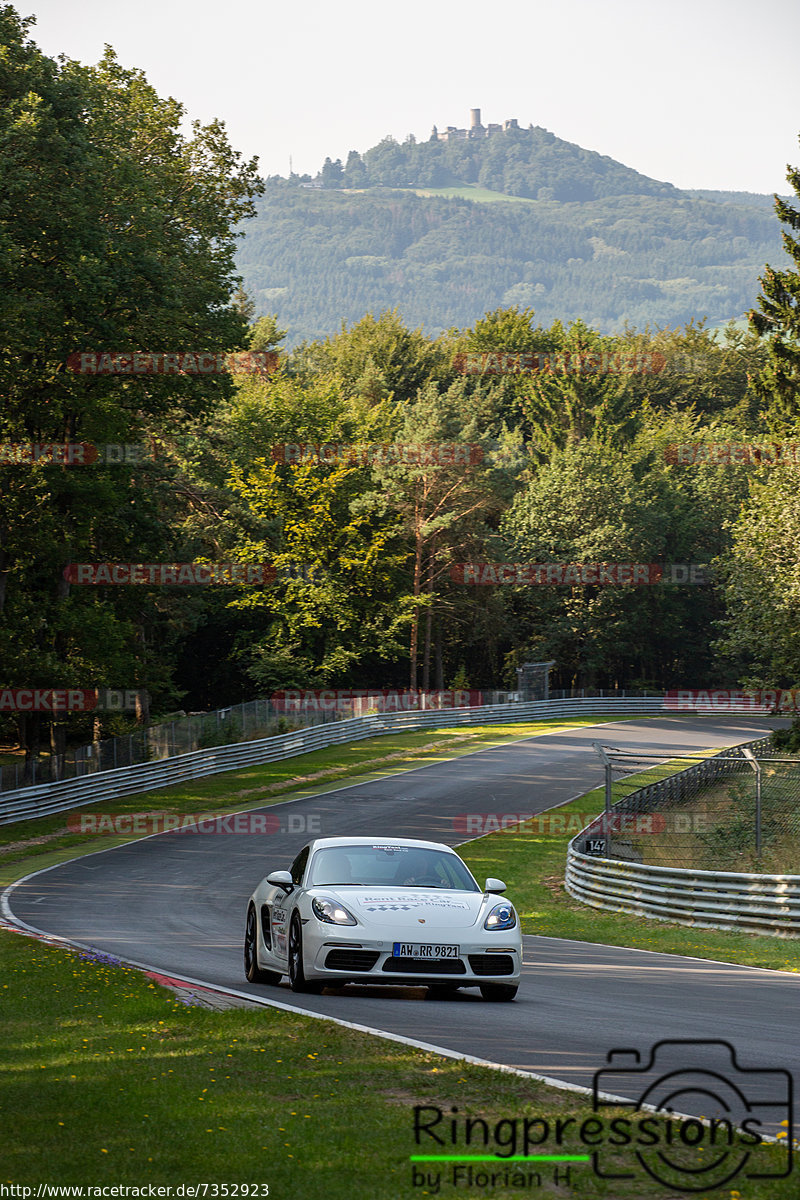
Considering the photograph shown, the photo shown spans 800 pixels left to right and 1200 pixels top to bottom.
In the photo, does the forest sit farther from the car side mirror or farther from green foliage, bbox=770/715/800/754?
the car side mirror

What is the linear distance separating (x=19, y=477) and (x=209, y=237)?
1030 centimetres

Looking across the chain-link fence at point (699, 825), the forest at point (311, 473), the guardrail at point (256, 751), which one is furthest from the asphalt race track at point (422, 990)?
the forest at point (311, 473)

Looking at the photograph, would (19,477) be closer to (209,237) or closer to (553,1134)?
(209,237)

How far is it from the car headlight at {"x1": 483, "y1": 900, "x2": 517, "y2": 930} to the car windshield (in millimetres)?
495

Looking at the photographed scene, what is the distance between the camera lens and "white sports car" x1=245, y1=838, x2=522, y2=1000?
35.3 ft

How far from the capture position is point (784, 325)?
161 feet

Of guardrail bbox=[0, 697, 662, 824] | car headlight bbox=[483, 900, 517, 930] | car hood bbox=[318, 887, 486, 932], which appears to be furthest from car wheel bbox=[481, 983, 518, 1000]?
guardrail bbox=[0, 697, 662, 824]

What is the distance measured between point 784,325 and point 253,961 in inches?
1668

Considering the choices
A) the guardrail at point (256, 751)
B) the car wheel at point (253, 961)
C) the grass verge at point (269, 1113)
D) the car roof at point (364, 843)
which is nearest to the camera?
the grass verge at point (269, 1113)

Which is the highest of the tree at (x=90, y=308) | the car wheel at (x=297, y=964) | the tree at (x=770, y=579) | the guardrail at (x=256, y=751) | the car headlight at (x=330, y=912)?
the tree at (x=90, y=308)

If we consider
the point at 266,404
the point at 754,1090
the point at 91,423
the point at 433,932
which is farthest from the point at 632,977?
the point at 266,404

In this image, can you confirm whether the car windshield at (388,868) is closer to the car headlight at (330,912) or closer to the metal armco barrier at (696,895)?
the car headlight at (330,912)

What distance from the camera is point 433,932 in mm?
10836

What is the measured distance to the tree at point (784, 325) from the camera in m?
48.2
